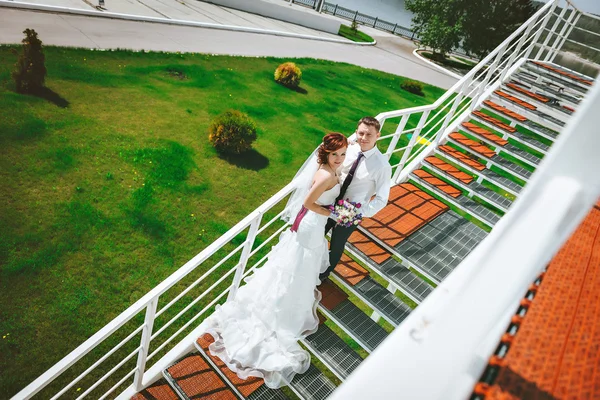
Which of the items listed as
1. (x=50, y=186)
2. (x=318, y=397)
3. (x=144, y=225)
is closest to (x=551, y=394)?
(x=318, y=397)

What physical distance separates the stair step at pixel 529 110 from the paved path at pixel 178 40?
1022cm

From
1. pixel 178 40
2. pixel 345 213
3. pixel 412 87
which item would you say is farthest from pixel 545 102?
pixel 178 40

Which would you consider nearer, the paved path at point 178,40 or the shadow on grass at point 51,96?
the shadow on grass at point 51,96

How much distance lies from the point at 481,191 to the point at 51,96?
28.7 feet

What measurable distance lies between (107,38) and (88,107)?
16.1ft

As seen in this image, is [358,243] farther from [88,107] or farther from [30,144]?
[88,107]

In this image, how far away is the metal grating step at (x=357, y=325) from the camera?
11.4ft

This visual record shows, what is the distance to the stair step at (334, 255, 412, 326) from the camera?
3614 millimetres

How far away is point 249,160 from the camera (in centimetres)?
809

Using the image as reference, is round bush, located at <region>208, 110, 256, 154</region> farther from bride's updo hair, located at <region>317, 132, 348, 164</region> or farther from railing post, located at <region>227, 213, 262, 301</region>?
bride's updo hair, located at <region>317, 132, 348, 164</region>

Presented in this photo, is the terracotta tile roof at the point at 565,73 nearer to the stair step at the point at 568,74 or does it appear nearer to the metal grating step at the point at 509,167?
the stair step at the point at 568,74

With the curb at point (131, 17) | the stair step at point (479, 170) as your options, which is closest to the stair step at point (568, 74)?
the stair step at point (479, 170)

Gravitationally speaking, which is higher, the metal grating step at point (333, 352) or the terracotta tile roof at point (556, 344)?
the terracotta tile roof at point (556, 344)

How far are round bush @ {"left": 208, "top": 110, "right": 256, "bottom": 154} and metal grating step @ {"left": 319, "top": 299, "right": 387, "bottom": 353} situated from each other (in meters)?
5.06
